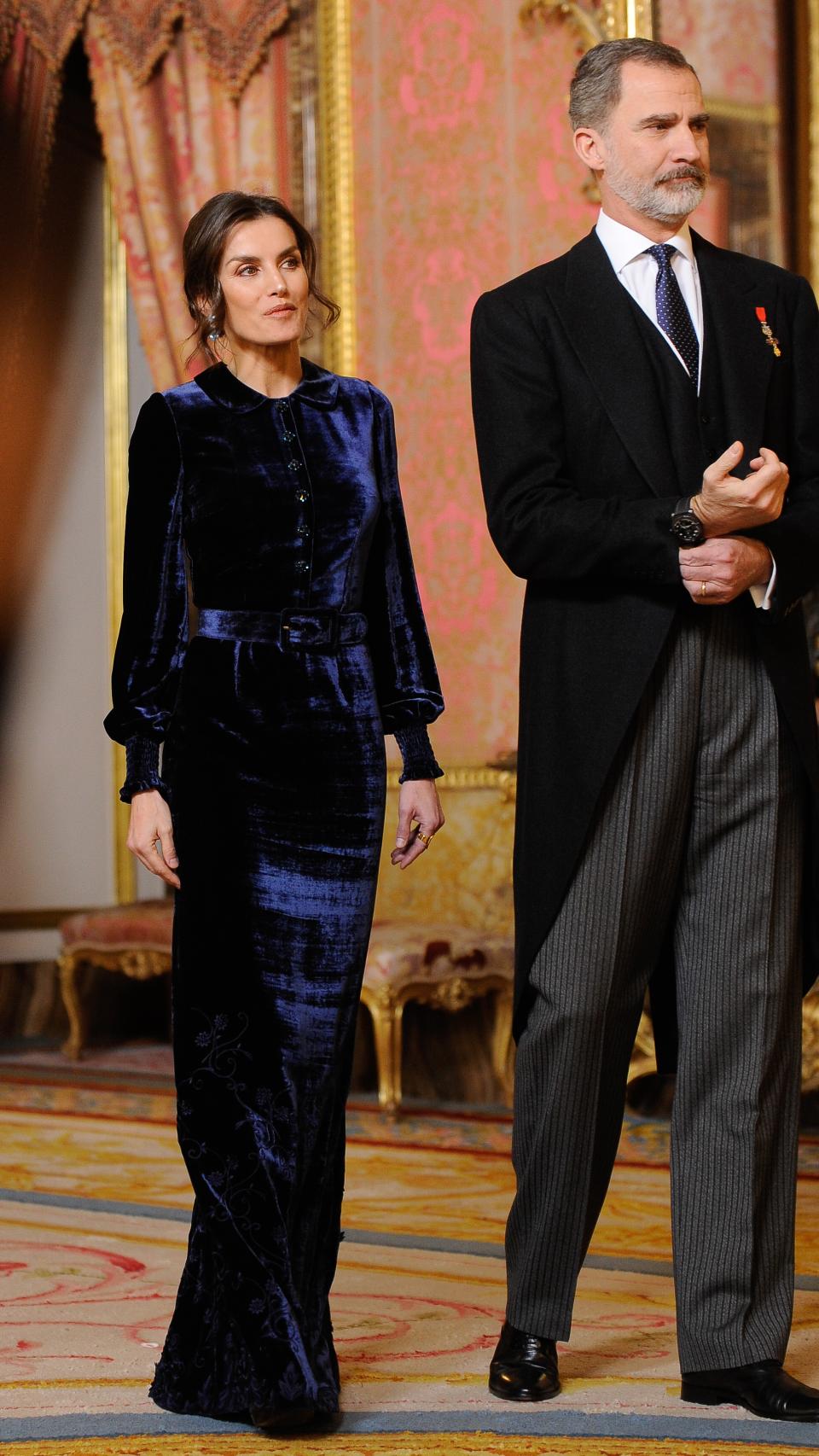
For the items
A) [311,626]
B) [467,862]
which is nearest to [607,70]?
[311,626]

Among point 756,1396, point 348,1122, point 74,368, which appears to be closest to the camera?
point 756,1396

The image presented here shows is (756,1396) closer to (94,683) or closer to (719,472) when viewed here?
(719,472)

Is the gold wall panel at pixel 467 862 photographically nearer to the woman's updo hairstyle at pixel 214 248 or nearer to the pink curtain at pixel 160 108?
the pink curtain at pixel 160 108

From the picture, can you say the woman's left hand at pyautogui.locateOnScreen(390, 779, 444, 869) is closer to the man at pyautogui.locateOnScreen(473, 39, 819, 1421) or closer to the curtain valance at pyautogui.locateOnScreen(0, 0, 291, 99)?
the man at pyautogui.locateOnScreen(473, 39, 819, 1421)

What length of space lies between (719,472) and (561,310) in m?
0.40

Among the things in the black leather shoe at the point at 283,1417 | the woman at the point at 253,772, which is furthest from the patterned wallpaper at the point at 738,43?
the black leather shoe at the point at 283,1417

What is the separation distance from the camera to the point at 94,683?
6.85 metres

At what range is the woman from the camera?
2338 mm

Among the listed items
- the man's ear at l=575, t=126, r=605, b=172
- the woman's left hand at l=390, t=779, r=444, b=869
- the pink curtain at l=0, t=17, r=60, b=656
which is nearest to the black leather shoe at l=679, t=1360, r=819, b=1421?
the woman's left hand at l=390, t=779, r=444, b=869

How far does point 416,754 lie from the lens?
253cm

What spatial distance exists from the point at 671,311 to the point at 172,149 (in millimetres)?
4245

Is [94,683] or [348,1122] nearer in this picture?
[348,1122]

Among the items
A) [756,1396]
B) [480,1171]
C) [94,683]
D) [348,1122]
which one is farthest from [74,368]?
[756,1396]

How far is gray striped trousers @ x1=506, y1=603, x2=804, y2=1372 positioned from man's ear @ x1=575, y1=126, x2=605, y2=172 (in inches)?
25.2
